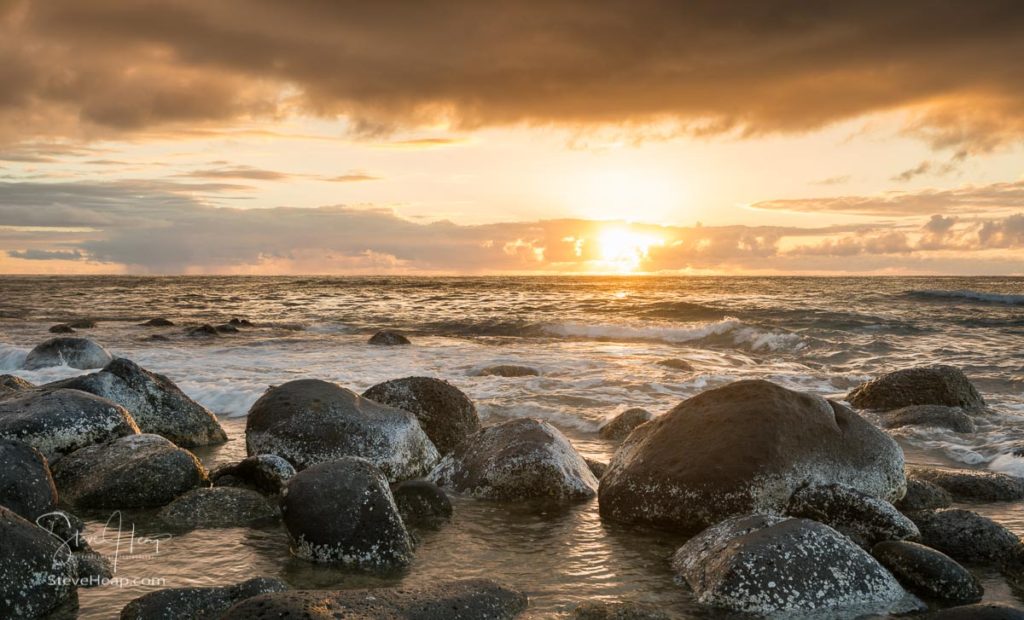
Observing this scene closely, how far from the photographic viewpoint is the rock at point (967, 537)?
5.89 meters

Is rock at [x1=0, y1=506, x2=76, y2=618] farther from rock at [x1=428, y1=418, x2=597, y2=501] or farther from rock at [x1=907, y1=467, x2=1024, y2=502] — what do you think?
rock at [x1=907, y1=467, x2=1024, y2=502]

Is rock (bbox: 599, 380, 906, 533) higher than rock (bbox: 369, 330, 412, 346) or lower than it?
higher

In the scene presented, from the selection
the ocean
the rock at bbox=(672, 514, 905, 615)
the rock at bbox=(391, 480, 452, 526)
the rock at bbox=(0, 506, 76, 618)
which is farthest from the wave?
the rock at bbox=(0, 506, 76, 618)

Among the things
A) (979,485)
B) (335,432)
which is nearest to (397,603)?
(335,432)

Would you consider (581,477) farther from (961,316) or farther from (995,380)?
(961,316)

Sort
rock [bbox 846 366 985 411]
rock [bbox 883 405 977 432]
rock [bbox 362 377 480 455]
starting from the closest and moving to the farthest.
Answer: rock [bbox 362 377 480 455] → rock [bbox 883 405 977 432] → rock [bbox 846 366 985 411]

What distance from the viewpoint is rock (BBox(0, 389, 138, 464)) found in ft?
26.5

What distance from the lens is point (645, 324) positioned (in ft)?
102

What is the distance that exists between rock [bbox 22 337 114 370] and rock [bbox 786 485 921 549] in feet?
49.7

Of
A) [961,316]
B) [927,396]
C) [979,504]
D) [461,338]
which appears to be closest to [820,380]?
[927,396]

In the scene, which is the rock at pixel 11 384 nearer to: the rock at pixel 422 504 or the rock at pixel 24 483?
the rock at pixel 24 483

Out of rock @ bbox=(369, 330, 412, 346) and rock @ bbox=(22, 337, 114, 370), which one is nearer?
rock @ bbox=(22, 337, 114, 370)

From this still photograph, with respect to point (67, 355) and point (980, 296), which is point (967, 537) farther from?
point (980, 296)

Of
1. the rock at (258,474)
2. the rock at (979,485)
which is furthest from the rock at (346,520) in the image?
the rock at (979,485)
